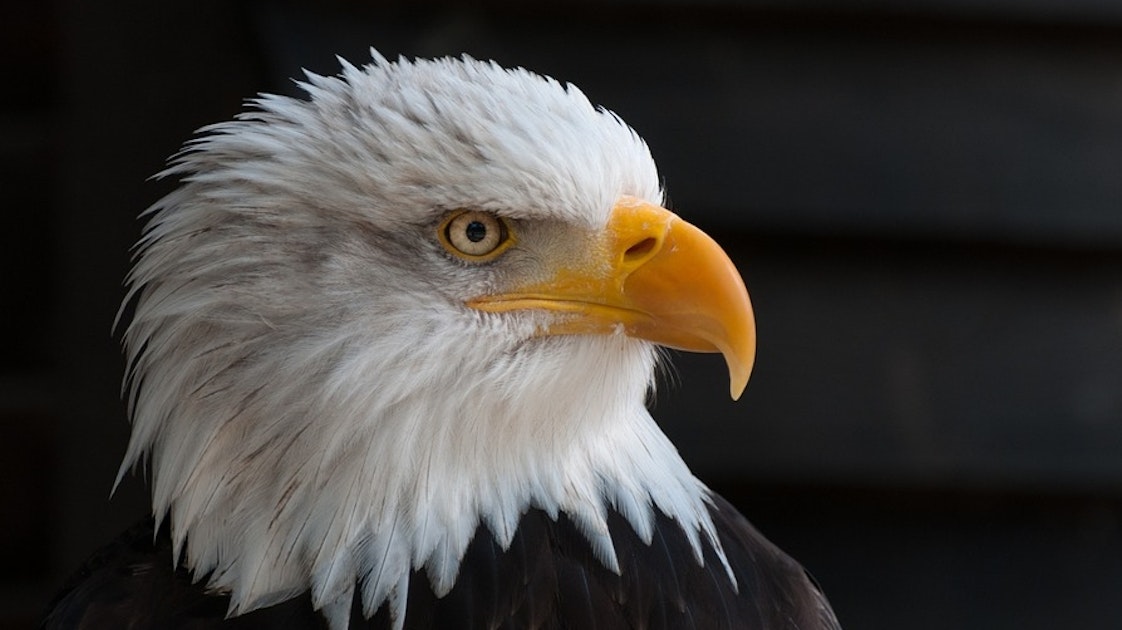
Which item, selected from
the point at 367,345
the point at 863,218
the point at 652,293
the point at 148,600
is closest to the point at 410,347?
the point at 367,345

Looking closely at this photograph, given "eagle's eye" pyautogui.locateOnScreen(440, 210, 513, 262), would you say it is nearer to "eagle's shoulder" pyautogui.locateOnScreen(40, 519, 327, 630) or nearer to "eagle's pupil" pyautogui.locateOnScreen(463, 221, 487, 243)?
"eagle's pupil" pyautogui.locateOnScreen(463, 221, 487, 243)

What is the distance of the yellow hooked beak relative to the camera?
127 centimetres

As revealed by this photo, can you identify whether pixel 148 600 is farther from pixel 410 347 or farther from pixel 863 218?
pixel 863 218

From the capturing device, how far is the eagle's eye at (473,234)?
1292 mm

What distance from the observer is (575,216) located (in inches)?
51.3

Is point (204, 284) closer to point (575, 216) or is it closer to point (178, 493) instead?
point (178, 493)

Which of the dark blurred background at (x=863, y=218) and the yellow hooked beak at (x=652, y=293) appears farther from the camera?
the dark blurred background at (x=863, y=218)

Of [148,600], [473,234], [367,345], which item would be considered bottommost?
[148,600]

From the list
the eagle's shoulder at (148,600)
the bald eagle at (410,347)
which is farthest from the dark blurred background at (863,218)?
the eagle's shoulder at (148,600)

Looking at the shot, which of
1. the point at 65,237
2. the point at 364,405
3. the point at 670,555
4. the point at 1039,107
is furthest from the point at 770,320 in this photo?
the point at 65,237

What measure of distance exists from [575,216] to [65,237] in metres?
1.54

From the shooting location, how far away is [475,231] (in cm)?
130

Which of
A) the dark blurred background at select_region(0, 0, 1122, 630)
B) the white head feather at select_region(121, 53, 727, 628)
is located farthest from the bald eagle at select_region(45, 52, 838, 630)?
the dark blurred background at select_region(0, 0, 1122, 630)

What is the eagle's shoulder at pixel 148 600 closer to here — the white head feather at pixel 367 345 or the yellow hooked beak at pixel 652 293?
the white head feather at pixel 367 345
